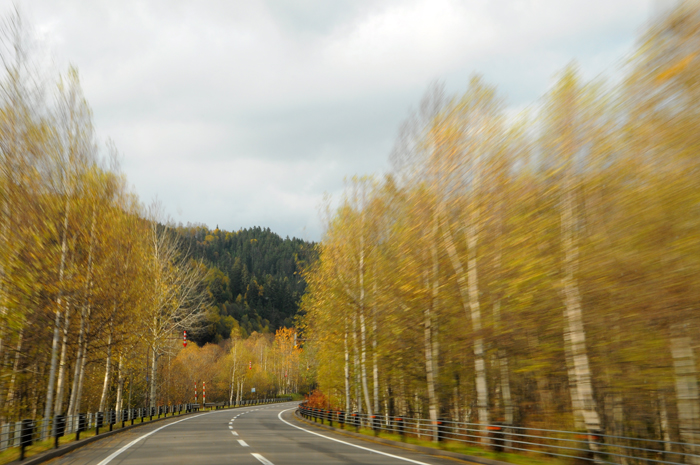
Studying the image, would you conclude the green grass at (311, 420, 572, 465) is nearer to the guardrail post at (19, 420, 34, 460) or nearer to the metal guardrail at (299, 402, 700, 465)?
the metal guardrail at (299, 402, 700, 465)

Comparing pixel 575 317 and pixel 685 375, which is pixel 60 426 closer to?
pixel 575 317

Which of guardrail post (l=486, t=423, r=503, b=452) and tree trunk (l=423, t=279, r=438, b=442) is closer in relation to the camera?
guardrail post (l=486, t=423, r=503, b=452)

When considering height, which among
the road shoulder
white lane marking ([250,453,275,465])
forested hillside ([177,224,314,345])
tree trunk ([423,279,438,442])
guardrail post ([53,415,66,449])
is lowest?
the road shoulder

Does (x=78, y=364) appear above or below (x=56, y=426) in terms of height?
above

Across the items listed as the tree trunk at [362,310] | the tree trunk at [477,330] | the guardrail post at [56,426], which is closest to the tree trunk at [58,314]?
the guardrail post at [56,426]

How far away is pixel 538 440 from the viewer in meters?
16.6

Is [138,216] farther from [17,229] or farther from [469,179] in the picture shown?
[469,179]

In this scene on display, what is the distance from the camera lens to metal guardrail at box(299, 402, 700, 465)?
10406 millimetres

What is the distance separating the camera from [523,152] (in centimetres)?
1633

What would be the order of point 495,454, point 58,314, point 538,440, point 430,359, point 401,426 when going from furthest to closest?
point 58,314 → point 430,359 → point 401,426 → point 538,440 → point 495,454

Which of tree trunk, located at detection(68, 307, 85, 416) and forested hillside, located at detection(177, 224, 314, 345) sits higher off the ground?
forested hillside, located at detection(177, 224, 314, 345)

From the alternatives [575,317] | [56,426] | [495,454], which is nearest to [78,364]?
[56,426]

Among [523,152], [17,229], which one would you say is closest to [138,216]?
[17,229]

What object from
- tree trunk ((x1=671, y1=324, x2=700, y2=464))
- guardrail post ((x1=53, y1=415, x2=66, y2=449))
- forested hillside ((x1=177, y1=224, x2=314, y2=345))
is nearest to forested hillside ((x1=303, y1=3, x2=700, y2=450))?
tree trunk ((x1=671, y1=324, x2=700, y2=464))
